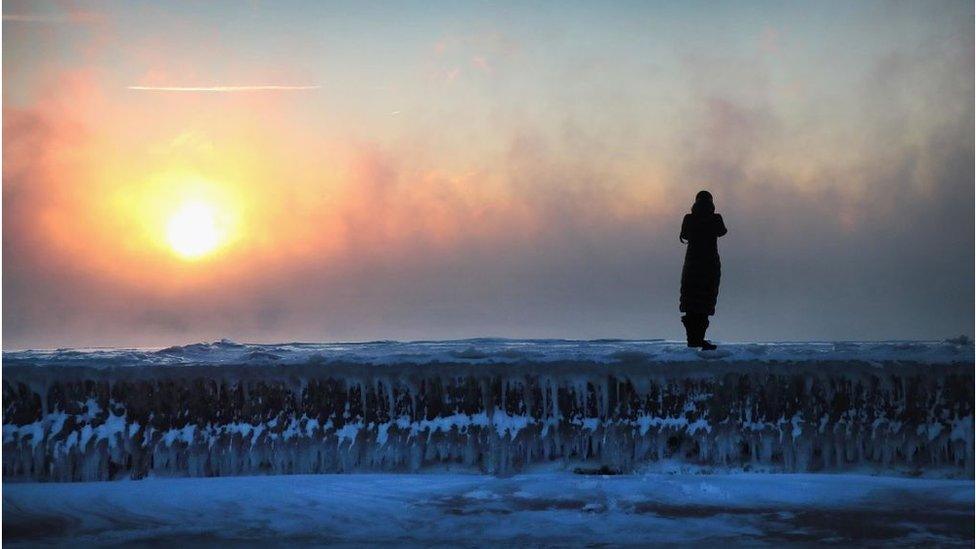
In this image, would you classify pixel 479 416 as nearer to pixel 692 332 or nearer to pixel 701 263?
pixel 692 332

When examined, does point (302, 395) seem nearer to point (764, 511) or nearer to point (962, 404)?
point (764, 511)

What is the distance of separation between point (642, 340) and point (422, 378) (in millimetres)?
Answer: 4899

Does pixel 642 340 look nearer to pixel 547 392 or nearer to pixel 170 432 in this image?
pixel 547 392

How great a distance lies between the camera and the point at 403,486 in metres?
7.46

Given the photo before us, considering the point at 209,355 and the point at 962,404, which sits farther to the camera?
the point at 209,355

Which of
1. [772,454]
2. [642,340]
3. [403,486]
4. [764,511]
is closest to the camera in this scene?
[764,511]

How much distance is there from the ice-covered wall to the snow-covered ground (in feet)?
0.73

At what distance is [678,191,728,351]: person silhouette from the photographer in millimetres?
9914

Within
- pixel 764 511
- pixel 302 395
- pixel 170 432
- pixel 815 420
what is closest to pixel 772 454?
pixel 815 420

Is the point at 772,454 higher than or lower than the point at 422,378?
lower

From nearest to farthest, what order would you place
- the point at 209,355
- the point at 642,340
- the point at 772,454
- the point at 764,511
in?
the point at 764,511 < the point at 772,454 < the point at 209,355 < the point at 642,340

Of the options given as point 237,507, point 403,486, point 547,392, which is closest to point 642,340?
point 547,392

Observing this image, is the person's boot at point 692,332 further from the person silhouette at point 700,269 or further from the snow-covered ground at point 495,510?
the snow-covered ground at point 495,510

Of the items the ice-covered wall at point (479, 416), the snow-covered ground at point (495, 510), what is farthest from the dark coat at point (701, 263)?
the snow-covered ground at point (495, 510)
